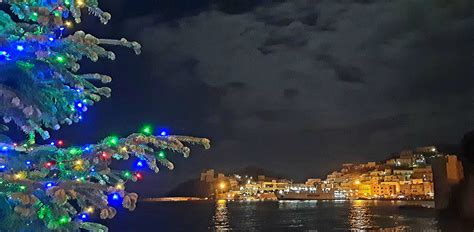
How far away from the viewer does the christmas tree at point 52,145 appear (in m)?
2.85

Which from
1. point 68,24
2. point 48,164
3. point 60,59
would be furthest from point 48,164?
point 68,24

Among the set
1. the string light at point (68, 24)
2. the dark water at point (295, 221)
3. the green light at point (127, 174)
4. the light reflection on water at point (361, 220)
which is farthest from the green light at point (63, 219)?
the light reflection on water at point (361, 220)

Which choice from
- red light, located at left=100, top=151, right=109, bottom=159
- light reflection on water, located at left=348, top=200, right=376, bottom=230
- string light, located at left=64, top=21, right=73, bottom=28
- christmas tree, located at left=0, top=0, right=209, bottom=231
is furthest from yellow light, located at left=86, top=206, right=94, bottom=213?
light reflection on water, located at left=348, top=200, right=376, bottom=230

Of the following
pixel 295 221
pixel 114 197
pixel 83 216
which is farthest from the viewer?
pixel 295 221

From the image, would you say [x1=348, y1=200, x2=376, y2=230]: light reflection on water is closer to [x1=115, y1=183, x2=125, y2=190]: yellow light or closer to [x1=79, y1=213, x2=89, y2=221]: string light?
[x1=79, y1=213, x2=89, y2=221]: string light

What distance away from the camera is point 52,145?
3.16m

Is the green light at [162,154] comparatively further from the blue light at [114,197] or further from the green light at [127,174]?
the blue light at [114,197]

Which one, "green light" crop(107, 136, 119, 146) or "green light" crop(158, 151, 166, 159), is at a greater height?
"green light" crop(107, 136, 119, 146)

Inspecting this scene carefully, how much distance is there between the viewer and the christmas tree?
2846mm

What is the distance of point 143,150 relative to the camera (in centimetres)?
324

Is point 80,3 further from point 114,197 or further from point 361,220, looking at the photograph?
point 361,220

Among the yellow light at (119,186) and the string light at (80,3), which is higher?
the string light at (80,3)

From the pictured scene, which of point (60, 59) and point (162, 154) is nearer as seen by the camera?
point (60, 59)

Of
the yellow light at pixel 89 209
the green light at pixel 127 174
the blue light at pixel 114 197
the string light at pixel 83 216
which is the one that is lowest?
the string light at pixel 83 216
